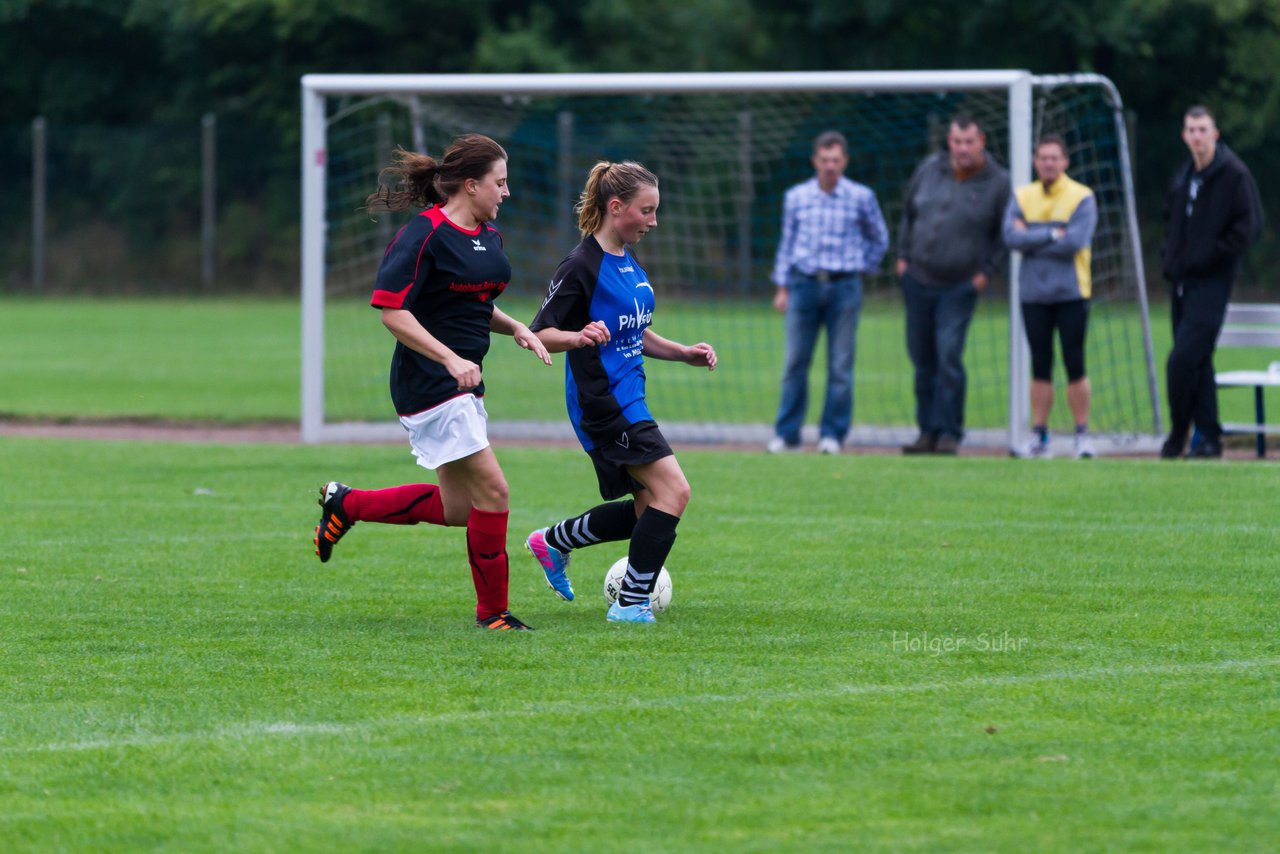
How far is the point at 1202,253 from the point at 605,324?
19.8 ft

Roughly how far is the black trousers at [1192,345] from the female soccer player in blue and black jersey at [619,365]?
18.8 ft

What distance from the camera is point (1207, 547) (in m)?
7.80

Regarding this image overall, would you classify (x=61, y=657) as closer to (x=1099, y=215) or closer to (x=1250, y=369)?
(x=1099, y=215)

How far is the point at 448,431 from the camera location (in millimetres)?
6102

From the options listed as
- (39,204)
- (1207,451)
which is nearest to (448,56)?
(39,204)

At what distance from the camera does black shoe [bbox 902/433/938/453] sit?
39.0ft

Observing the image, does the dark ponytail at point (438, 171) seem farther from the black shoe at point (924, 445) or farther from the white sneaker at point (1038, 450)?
the white sneaker at point (1038, 450)

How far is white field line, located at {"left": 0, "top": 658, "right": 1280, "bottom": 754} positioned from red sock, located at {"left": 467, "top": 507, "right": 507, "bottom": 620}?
1155 millimetres

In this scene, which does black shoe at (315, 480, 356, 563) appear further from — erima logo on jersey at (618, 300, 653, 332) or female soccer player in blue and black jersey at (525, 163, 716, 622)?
erima logo on jersey at (618, 300, 653, 332)

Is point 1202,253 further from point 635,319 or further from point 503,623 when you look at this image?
point 503,623

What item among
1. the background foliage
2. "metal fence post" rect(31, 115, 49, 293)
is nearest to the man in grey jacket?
the background foliage

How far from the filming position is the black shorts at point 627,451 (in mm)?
6262

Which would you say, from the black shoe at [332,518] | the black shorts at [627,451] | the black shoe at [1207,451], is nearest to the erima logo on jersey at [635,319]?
the black shorts at [627,451]

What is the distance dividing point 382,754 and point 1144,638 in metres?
2.70
